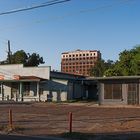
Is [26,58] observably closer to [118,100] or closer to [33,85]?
[33,85]

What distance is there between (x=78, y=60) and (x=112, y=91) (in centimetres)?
8302

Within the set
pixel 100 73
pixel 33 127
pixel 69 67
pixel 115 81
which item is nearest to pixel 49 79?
pixel 115 81

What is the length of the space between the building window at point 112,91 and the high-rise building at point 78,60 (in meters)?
80.1

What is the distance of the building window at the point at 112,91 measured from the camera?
4788 centimetres

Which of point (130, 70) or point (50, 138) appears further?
point (130, 70)

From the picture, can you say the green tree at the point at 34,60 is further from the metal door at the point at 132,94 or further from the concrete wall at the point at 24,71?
the metal door at the point at 132,94

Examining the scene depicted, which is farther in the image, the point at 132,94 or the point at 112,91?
the point at 112,91

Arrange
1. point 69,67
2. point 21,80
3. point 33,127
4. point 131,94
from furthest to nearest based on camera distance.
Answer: point 69,67 → point 21,80 → point 131,94 → point 33,127

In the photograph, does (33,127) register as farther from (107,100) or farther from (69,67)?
(69,67)

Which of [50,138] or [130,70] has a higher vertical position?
[130,70]

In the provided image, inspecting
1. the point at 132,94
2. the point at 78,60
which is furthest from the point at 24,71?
the point at 78,60

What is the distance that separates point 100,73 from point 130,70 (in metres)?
45.9

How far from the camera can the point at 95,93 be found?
7156 centimetres

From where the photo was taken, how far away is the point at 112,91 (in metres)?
48.2
